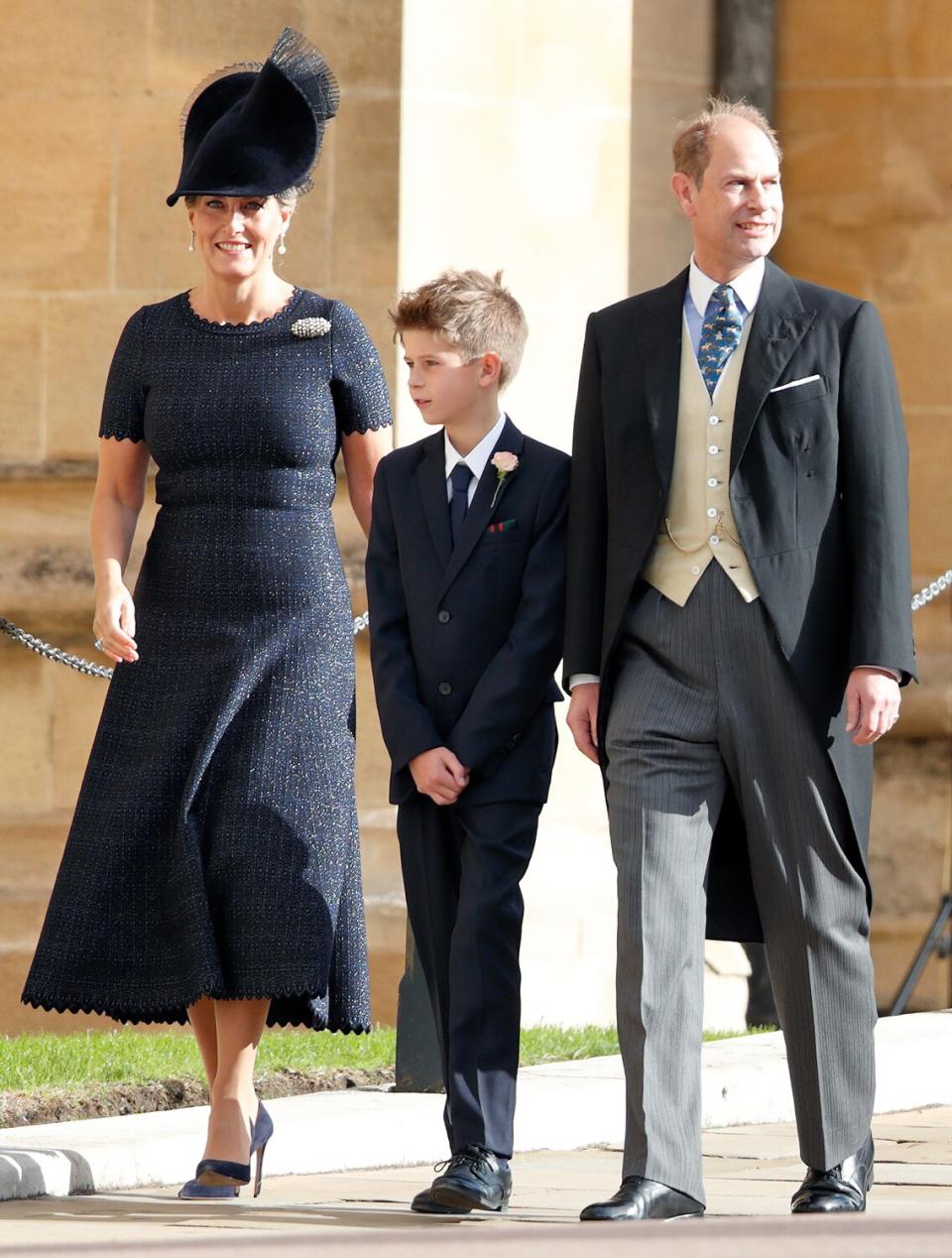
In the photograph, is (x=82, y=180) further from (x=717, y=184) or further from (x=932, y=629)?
(x=717, y=184)

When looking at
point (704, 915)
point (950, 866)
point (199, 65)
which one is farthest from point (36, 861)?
point (704, 915)

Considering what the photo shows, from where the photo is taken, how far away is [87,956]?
5.07m

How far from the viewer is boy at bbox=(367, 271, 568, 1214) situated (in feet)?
15.7

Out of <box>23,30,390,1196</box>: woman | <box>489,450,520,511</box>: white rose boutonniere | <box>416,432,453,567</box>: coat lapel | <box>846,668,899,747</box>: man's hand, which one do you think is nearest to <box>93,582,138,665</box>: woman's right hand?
<box>23,30,390,1196</box>: woman

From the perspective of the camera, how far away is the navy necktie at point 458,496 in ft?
16.4

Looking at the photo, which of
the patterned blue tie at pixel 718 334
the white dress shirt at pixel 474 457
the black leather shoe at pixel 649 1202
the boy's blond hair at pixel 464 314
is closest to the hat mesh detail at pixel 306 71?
the boy's blond hair at pixel 464 314

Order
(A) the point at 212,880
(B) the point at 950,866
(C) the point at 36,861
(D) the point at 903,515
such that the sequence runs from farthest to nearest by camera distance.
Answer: (B) the point at 950,866 < (C) the point at 36,861 < (A) the point at 212,880 < (D) the point at 903,515

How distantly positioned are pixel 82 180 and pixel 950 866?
342 cm

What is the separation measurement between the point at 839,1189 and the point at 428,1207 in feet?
2.20

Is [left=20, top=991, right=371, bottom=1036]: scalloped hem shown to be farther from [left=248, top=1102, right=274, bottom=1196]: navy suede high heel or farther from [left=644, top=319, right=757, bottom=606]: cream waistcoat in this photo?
[left=644, top=319, right=757, bottom=606]: cream waistcoat

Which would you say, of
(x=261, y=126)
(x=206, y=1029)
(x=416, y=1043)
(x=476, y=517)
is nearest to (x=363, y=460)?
(x=476, y=517)

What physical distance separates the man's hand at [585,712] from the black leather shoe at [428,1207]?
0.76m

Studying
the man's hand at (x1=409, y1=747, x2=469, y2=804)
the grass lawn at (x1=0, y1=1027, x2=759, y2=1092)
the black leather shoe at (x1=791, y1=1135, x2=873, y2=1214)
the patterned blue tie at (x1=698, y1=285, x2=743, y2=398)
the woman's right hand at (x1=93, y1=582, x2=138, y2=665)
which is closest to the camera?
the black leather shoe at (x1=791, y1=1135, x2=873, y2=1214)

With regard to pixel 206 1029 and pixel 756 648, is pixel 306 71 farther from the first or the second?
pixel 206 1029
